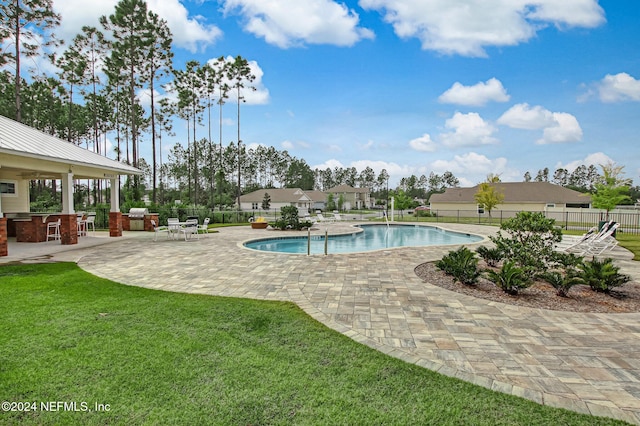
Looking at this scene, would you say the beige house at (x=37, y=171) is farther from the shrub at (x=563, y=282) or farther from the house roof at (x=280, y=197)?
A: the house roof at (x=280, y=197)

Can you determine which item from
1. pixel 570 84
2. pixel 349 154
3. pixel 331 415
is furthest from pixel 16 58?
pixel 349 154

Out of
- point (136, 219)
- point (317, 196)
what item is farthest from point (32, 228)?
point (317, 196)

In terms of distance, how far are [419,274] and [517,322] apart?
2734 mm

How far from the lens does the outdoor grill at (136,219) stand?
15.8 m

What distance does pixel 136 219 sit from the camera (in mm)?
15875

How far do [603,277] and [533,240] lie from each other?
1.17 metres

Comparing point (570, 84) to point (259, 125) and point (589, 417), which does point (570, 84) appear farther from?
point (259, 125)

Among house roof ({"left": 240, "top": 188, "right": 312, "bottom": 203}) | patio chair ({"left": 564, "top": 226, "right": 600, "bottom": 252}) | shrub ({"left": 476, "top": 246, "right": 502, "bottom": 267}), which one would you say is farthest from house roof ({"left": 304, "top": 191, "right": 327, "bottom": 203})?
shrub ({"left": 476, "top": 246, "right": 502, "bottom": 267})

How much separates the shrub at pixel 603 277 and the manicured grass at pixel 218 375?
435 cm

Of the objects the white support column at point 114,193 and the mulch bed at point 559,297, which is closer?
the mulch bed at point 559,297

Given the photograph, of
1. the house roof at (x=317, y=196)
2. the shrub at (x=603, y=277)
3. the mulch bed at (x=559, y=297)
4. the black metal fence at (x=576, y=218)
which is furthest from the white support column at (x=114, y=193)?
the house roof at (x=317, y=196)

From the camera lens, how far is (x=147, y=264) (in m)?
7.88

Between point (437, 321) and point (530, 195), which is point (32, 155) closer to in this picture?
point (437, 321)

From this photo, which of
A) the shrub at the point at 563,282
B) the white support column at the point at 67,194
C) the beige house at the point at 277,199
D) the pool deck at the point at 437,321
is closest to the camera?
the pool deck at the point at 437,321
